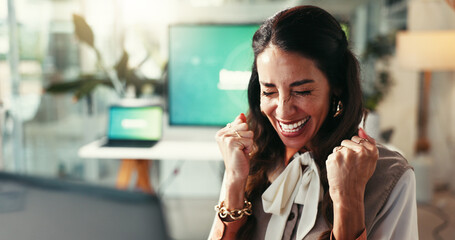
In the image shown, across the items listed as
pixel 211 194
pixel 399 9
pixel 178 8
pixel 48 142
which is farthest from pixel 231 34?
pixel 399 9

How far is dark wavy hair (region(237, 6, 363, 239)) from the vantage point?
39.6 inches

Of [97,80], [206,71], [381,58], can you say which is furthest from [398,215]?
[381,58]

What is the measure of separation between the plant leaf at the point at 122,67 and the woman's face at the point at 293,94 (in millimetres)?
2377

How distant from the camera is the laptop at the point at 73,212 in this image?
0.32 m

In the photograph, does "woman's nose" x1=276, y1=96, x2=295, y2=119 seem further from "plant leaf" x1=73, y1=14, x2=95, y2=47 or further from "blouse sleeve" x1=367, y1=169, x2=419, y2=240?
"plant leaf" x1=73, y1=14, x2=95, y2=47

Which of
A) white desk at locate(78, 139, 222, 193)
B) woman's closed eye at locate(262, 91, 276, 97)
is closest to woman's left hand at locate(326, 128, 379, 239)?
woman's closed eye at locate(262, 91, 276, 97)

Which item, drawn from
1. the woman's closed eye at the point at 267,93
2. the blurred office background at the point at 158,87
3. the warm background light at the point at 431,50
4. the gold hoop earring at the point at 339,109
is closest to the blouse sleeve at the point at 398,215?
the gold hoop earring at the point at 339,109

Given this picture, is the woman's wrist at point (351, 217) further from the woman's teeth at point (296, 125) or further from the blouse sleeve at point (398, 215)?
the woman's teeth at point (296, 125)

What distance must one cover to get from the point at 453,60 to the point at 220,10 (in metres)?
1.99

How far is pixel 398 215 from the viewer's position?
0.96m

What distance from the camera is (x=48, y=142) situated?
3.92 m

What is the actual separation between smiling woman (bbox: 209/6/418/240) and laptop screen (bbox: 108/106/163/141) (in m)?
1.77

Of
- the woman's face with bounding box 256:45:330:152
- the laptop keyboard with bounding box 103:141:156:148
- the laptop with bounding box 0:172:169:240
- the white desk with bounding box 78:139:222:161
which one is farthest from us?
the laptop keyboard with bounding box 103:141:156:148

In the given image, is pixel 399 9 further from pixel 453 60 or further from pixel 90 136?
pixel 90 136
